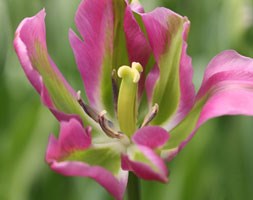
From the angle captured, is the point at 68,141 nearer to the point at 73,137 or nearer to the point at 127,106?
the point at 73,137

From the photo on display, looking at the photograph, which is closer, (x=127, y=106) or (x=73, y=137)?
(x=73, y=137)

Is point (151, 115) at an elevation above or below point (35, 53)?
below

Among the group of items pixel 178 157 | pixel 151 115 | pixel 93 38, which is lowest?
pixel 178 157

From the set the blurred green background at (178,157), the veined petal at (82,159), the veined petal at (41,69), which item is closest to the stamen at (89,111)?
the veined petal at (41,69)

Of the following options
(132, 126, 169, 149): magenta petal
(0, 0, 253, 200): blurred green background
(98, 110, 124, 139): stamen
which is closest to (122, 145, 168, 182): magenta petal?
(132, 126, 169, 149): magenta petal

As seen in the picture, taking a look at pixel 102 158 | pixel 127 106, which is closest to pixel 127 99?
pixel 127 106

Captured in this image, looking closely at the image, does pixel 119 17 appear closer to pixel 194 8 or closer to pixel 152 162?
pixel 152 162

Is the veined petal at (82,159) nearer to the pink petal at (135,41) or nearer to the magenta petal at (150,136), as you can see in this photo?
the magenta petal at (150,136)
